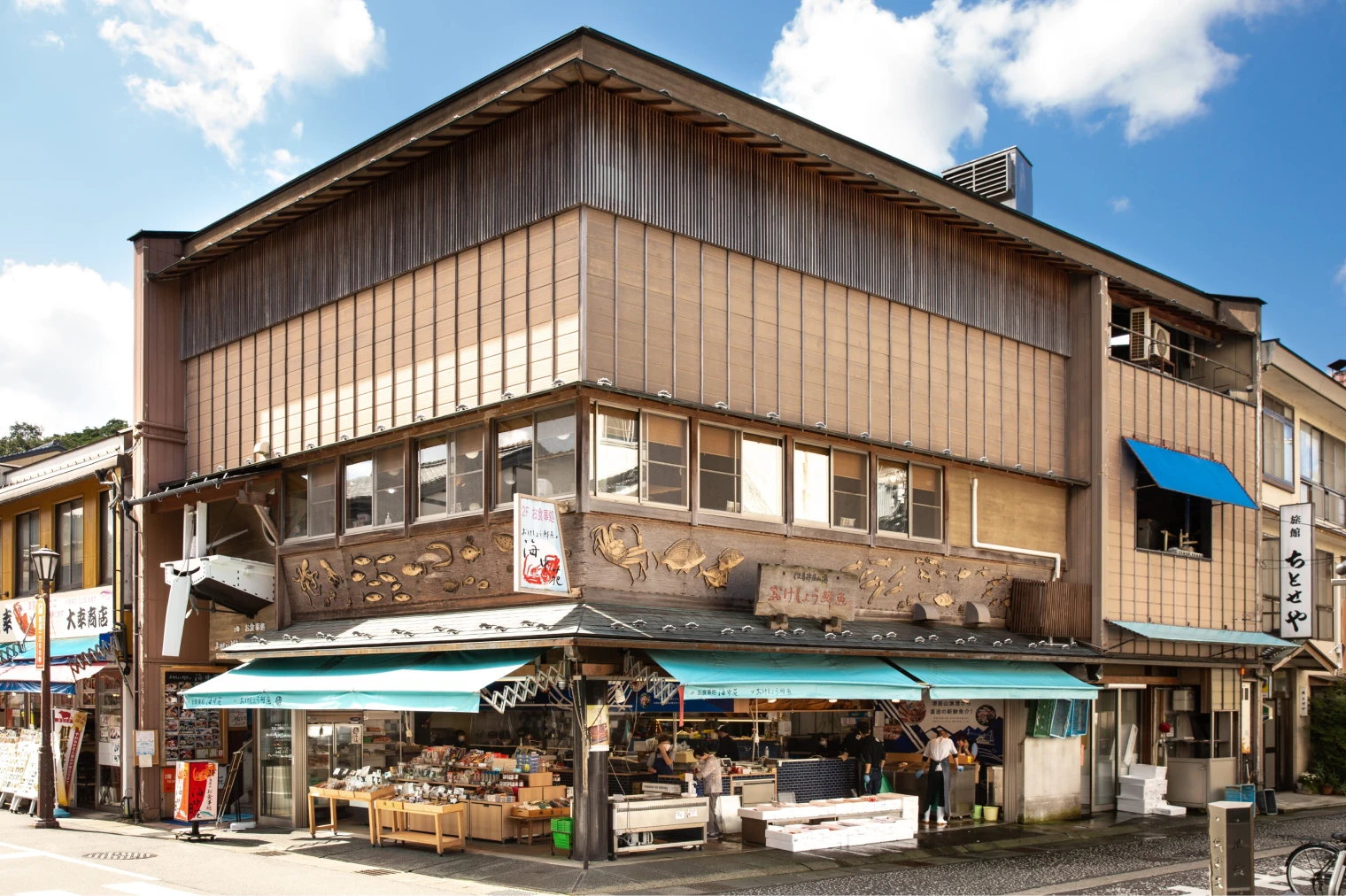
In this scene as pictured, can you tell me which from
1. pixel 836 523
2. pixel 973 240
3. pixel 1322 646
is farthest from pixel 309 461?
pixel 1322 646

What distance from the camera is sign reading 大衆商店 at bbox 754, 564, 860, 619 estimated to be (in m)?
17.9

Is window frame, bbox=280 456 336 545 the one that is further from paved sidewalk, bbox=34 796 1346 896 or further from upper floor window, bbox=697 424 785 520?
upper floor window, bbox=697 424 785 520

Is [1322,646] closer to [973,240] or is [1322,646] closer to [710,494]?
[973,240]

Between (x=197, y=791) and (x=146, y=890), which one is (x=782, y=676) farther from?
(x=197, y=791)

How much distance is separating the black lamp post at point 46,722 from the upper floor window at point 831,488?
13589 millimetres

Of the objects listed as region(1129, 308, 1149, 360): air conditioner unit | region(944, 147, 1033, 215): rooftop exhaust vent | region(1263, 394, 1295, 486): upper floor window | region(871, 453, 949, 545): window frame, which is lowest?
region(871, 453, 949, 545): window frame

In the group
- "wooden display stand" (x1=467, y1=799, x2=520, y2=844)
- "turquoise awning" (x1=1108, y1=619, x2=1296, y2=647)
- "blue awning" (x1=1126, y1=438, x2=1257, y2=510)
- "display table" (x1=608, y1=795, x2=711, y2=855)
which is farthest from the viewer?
"blue awning" (x1=1126, y1=438, x2=1257, y2=510)

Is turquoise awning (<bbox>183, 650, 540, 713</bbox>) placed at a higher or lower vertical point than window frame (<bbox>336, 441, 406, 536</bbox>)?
lower

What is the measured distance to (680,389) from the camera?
57.9 ft

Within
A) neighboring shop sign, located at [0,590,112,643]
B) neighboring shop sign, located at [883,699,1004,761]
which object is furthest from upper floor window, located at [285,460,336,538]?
neighboring shop sign, located at [883,699,1004,761]

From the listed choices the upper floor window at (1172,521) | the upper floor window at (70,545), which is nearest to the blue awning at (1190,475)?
the upper floor window at (1172,521)

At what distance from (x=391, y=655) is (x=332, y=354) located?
552cm

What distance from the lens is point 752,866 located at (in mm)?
16453

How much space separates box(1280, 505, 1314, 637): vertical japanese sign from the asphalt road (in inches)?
296
